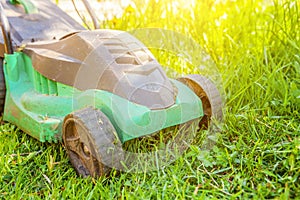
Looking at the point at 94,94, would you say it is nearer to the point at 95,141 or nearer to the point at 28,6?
the point at 95,141

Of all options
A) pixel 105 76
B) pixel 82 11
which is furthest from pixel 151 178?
pixel 82 11

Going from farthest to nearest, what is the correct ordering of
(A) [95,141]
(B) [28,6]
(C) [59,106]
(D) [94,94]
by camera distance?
1. (B) [28,6]
2. (C) [59,106]
3. (D) [94,94]
4. (A) [95,141]

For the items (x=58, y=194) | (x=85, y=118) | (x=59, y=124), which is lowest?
(x=58, y=194)

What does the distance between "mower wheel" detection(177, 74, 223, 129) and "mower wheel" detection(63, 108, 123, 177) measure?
17.7 inches

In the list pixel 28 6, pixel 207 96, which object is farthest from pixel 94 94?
pixel 28 6

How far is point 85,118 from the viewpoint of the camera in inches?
57.9

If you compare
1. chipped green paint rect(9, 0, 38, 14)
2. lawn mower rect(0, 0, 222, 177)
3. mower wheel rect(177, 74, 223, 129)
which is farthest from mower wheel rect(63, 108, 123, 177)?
chipped green paint rect(9, 0, 38, 14)

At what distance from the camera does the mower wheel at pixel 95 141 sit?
1.44m

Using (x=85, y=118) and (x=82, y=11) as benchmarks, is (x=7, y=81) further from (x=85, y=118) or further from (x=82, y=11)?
(x=82, y=11)

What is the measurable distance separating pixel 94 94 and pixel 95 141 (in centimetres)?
20

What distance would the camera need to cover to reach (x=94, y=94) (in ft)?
5.14

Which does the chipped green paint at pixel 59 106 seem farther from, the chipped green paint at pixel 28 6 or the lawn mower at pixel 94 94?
the chipped green paint at pixel 28 6

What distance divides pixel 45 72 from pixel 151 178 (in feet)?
1.98

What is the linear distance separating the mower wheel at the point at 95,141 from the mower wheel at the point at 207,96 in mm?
450
